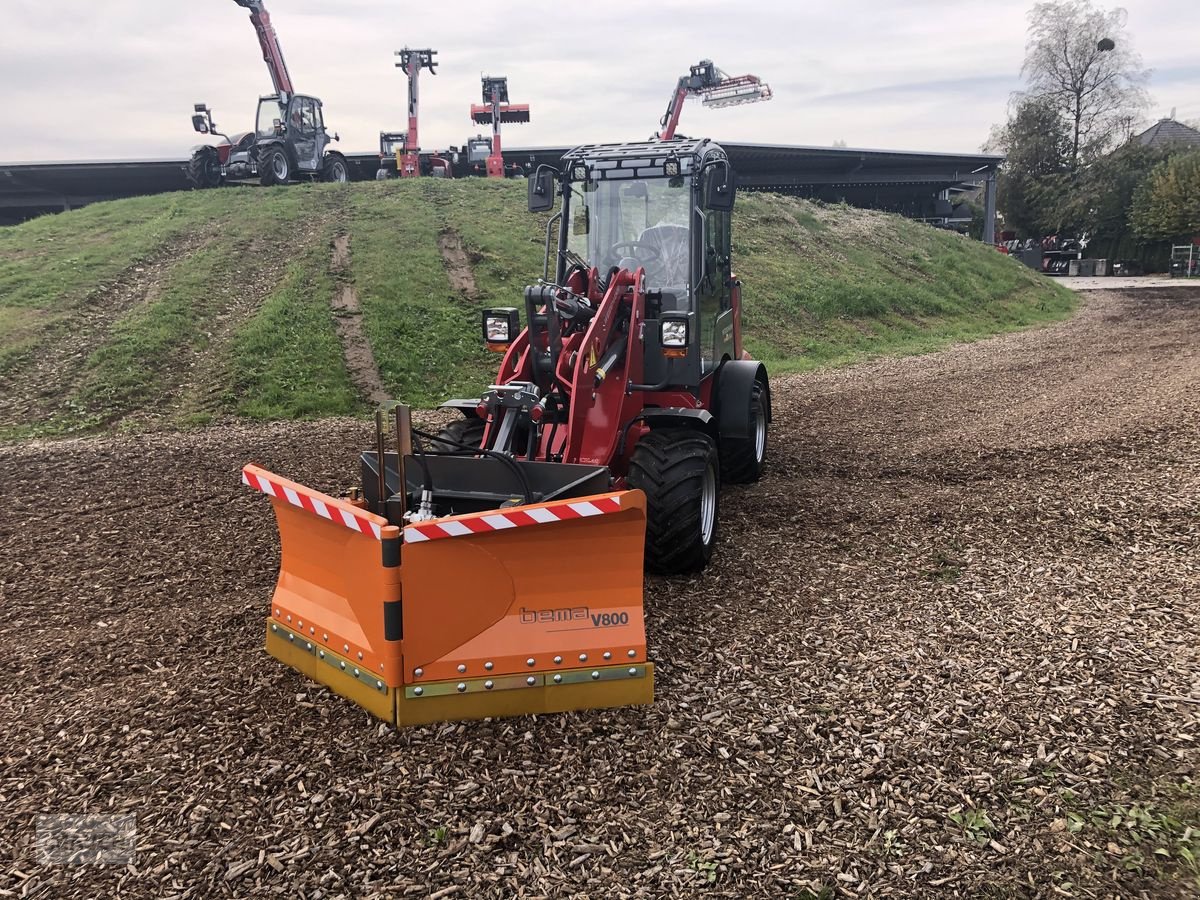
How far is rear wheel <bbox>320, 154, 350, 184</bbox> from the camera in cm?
2545

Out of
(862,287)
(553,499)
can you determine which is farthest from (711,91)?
(553,499)

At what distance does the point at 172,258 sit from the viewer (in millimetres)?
17188

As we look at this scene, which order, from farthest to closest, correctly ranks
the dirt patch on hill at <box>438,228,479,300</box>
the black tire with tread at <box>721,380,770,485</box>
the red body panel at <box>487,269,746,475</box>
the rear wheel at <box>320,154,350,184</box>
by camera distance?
1. the rear wheel at <box>320,154,350,184</box>
2. the dirt patch on hill at <box>438,228,479,300</box>
3. the black tire with tread at <box>721,380,770,485</box>
4. the red body panel at <box>487,269,746,475</box>

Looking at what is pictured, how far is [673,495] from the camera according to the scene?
5.07m

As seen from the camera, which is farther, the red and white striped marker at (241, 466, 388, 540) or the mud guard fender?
the mud guard fender

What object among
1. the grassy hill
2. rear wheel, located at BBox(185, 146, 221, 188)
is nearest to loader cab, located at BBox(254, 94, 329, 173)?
rear wheel, located at BBox(185, 146, 221, 188)

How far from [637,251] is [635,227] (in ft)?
0.66

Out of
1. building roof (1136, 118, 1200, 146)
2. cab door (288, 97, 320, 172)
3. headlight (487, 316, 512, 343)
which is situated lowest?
headlight (487, 316, 512, 343)

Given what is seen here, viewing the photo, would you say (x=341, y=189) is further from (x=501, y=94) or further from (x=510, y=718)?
(x=510, y=718)

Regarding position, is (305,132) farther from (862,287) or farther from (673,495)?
(673,495)

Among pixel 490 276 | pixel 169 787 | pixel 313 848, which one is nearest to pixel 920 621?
pixel 313 848

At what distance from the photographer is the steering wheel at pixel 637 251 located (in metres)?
6.52

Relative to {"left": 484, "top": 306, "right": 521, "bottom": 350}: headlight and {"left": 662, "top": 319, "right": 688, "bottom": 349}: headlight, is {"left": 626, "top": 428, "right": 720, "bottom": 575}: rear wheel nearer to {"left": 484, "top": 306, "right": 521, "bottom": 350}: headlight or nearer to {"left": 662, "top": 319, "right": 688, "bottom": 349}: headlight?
{"left": 662, "top": 319, "right": 688, "bottom": 349}: headlight

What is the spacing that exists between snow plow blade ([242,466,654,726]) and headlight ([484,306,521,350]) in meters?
2.57
